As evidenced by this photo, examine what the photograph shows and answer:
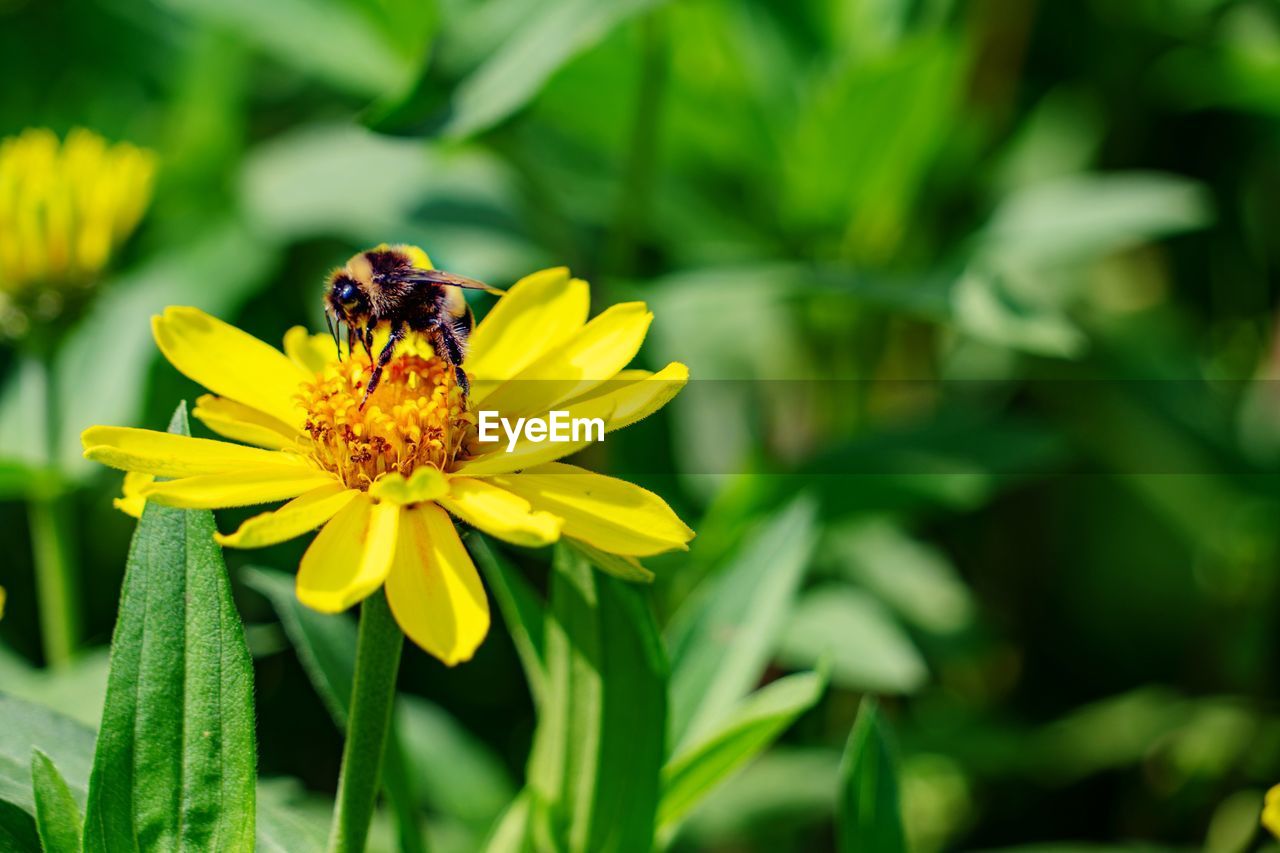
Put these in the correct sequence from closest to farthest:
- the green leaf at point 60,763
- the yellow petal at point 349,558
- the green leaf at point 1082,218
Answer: the yellow petal at point 349,558 < the green leaf at point 60,763 < the green leaf at point 1082,218

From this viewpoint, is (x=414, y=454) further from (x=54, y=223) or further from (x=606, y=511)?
(x=54, y=223)

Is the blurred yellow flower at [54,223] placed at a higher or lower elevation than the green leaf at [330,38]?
lower

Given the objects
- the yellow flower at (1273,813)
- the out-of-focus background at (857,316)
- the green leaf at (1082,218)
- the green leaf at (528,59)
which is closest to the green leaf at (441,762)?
the out-of-focus background at (857,316)

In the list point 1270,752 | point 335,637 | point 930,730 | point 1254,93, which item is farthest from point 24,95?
point 1270,752

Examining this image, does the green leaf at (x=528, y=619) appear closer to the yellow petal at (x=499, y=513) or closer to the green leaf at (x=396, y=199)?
the yellow petal at (x=499, y=513)

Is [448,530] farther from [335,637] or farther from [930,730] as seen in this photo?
[930,730]

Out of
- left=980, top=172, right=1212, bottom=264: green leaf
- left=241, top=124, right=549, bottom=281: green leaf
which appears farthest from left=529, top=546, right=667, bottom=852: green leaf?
left=980, top=172, right=1212, bottom=264: green leaf

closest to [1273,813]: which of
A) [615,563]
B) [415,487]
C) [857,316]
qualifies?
[615,563]
